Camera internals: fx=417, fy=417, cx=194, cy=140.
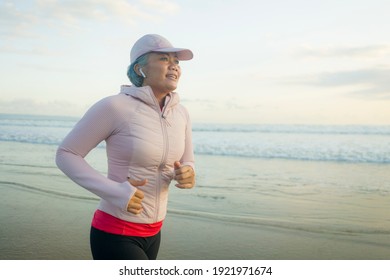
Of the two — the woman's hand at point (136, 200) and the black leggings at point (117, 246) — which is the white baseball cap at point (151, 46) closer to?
the woman's hand at point (136, 200)

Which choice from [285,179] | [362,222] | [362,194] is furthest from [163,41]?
[285,179]

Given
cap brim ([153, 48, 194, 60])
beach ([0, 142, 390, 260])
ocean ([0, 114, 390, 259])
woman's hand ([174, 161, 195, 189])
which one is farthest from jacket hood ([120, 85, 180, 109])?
ocean ([0, 114, 390, 259])

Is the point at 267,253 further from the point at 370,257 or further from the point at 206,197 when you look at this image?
the point at 206,197

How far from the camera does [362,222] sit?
5.38 meters

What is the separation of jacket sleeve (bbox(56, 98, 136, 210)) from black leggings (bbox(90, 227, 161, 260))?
21cm

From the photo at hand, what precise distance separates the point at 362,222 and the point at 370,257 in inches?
44.5

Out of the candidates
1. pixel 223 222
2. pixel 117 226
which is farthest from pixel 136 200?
pixel 223 222

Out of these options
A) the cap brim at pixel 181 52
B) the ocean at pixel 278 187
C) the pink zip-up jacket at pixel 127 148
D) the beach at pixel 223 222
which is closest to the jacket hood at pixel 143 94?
the pink zip-up jacket at pixel 127 148

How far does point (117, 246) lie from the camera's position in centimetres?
209

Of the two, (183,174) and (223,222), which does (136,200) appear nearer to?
(183,174)

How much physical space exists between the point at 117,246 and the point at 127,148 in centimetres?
49

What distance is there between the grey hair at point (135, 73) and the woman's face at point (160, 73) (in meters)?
0.02

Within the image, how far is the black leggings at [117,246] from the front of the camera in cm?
209
